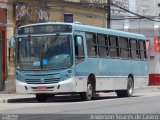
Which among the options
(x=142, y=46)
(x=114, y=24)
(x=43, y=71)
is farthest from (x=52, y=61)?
(x=114, y=24)

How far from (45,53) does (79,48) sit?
1.56 metres

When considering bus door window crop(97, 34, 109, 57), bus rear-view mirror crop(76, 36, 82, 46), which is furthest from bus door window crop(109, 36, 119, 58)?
bus rear-view mirror crop(76, 36, 82, 46)

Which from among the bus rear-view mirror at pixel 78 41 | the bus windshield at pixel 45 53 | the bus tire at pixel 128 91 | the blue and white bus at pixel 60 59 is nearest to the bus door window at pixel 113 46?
the blue and white bus at pixel 60 59

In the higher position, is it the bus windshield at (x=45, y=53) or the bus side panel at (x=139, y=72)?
the bus windshield at (x=45, y=53)

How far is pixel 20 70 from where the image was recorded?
24.6 m

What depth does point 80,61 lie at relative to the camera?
80.6 ft

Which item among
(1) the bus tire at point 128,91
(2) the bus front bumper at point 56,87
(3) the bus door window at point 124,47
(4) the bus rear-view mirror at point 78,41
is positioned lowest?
(1) the bus tire at point 128,91

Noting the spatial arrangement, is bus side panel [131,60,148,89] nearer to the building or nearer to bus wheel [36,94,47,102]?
the building

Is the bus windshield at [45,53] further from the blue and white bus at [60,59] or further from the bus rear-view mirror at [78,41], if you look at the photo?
the bus rear-view mirror at [78,41]

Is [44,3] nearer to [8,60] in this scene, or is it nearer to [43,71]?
[8,60]

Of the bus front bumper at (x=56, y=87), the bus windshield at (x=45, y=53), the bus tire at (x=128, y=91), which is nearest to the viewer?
the bus front bumper at (x=56, y=87)

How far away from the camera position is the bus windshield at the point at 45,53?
78.5 feet

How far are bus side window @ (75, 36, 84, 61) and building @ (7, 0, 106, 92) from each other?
25.5ft

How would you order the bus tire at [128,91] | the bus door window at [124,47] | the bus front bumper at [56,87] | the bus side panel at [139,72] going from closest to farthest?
the bus front bumper at [56,87] < the bus door window at [124,47] < the bus tire at [128,91] < the bus side panel at [139,72]
